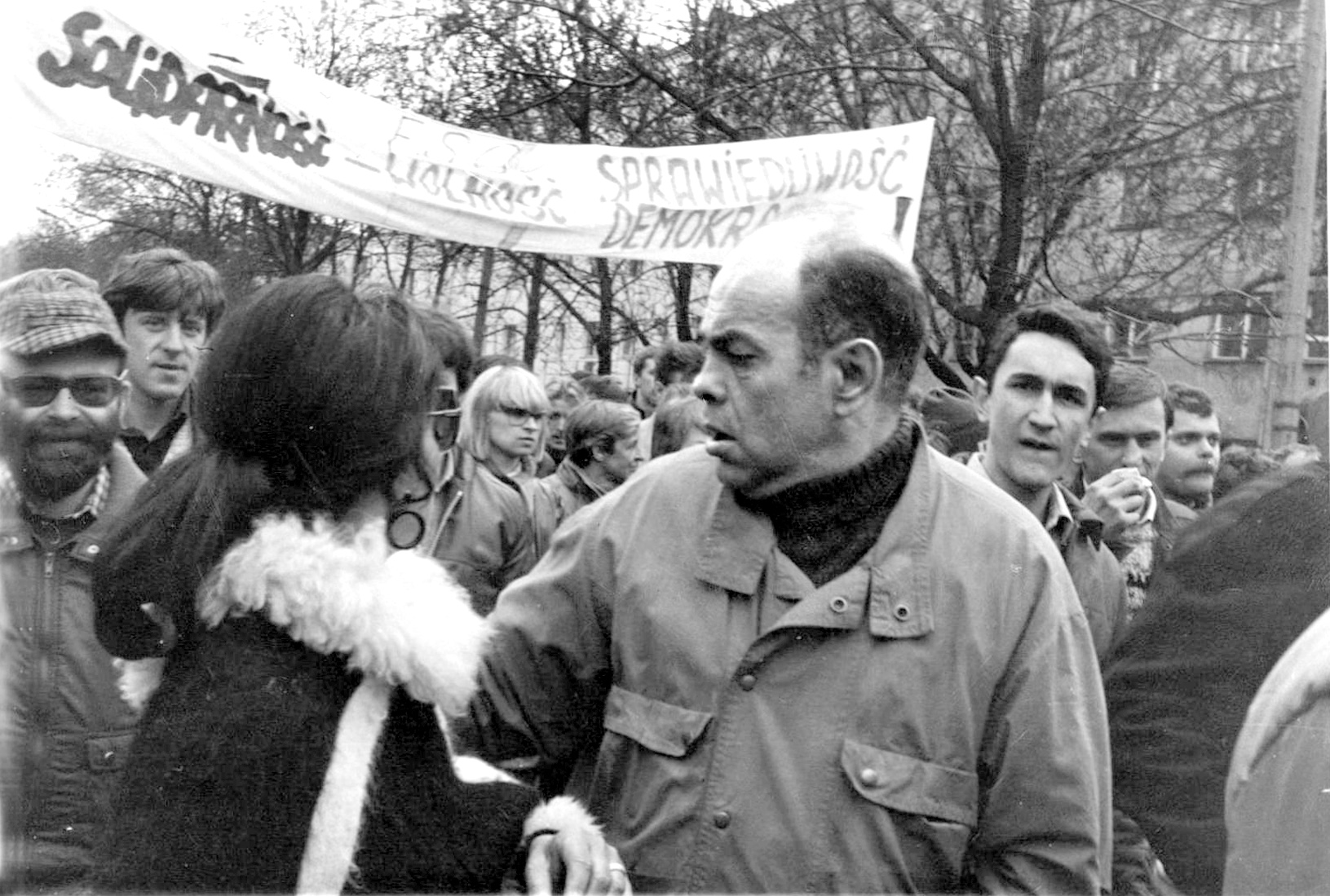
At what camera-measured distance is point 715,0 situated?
10.3 ft

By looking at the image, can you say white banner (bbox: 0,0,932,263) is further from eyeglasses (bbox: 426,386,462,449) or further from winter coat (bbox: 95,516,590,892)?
winter coat (bbox: 95,516,590,892)

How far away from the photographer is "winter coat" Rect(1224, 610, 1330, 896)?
1498 mm

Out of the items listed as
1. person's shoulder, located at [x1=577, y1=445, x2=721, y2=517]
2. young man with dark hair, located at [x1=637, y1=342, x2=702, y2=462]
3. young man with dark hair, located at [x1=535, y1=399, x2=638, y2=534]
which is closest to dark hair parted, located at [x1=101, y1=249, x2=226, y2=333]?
person's shoulder, located at [x1=577, y1=445, x2=721, y2=517]

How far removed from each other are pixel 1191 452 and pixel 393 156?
2.57 m

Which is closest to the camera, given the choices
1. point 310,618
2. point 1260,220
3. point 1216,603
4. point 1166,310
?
point 310,618

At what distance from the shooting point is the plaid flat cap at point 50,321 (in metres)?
1.74

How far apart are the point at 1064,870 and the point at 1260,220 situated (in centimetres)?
184

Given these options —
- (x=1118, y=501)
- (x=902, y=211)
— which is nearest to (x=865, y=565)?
(x=1118, y=501)

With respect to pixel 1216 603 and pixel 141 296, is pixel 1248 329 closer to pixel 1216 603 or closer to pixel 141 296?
pixel 1216 603

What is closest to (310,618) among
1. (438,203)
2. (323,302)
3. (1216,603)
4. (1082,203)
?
(323,302)

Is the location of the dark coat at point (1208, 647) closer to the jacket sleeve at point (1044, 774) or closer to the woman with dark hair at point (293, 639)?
the jacket sleeve at point (1044, 774)

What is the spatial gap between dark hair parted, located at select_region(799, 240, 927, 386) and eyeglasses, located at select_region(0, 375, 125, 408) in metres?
0.96

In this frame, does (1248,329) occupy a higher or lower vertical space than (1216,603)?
higher

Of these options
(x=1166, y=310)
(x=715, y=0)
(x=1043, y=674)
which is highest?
(x=715, y=0)
